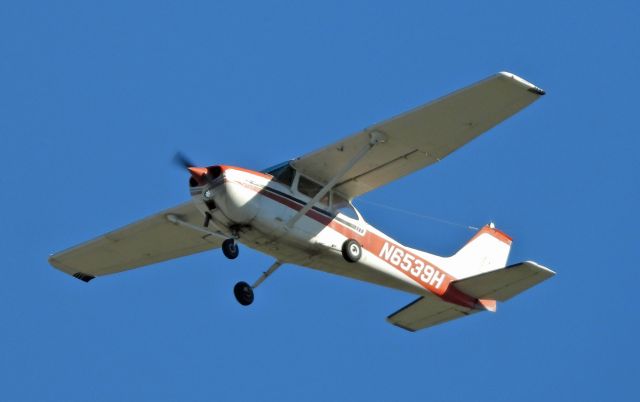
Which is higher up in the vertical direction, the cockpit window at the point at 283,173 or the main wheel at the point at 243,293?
the cockpit window at the point at 283,173

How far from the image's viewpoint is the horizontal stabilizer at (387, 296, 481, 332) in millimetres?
24188

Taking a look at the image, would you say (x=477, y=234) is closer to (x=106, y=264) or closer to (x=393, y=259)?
(x=393, y=259)

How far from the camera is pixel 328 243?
22141 millimetres

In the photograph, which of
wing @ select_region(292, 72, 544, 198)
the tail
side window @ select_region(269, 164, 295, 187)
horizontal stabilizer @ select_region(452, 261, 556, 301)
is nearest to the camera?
wing @ select_region(292, 72, 544, 198)

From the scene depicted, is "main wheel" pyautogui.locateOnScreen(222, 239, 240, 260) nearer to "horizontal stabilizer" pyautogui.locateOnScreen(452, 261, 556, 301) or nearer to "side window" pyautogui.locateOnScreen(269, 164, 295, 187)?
"side window" pyautogui.locateOnScreen(269, 164, 295, 187)

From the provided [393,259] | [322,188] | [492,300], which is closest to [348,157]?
[322,188]

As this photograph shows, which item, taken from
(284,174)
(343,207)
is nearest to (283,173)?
(284,174)

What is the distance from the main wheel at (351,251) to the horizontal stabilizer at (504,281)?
8.27 ft

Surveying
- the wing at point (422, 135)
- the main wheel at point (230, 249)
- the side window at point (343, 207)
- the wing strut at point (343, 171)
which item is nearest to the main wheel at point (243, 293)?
the main wheel at point (230, 249)

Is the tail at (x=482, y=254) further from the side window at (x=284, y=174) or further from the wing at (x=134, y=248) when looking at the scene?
the wing at (x=134, y=248)

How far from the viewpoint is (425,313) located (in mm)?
24391

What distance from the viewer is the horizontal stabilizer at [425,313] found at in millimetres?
24188

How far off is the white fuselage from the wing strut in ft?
0.33

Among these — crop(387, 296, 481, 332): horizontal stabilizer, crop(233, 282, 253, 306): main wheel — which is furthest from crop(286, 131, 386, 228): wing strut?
crop(387, 296, 481, 332): horizontal stabilizer
